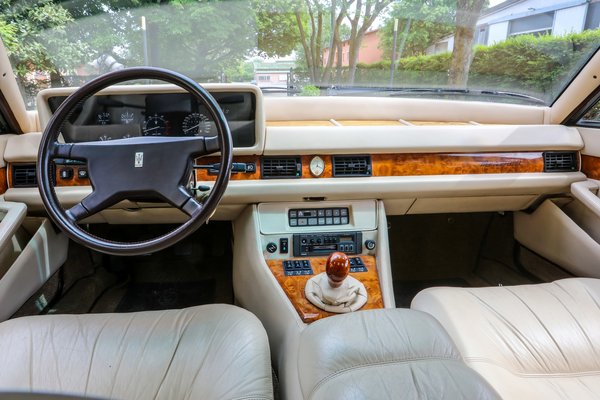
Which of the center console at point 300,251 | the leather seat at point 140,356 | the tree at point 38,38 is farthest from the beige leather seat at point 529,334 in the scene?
the tree at point 38,38

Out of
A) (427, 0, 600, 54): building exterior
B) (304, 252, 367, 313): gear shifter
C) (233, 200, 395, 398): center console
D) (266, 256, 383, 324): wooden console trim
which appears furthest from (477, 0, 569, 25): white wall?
(304, 252, 367, 313): gear shifter

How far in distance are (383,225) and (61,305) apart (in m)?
1.67

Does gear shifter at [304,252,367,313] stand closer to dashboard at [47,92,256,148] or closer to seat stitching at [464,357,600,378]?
seat stitching at [464,357,600,378]

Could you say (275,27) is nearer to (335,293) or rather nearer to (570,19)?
(335,293)

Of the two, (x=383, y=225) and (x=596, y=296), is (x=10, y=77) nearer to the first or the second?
(x=383, y=225)

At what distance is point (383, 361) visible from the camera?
0.91 metres

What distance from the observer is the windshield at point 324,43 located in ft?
5.70

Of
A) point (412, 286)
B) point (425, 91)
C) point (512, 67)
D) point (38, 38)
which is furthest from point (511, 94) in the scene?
point (38, 38)

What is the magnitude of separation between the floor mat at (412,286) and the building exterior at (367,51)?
1.30m

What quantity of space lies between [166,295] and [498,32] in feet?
7.44

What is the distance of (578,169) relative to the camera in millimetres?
1967

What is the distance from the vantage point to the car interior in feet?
3.36

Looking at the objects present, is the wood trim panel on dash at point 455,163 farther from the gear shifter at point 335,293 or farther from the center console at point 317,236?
the gear shifter at point 335,293

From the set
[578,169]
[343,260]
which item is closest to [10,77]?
[343,260]
